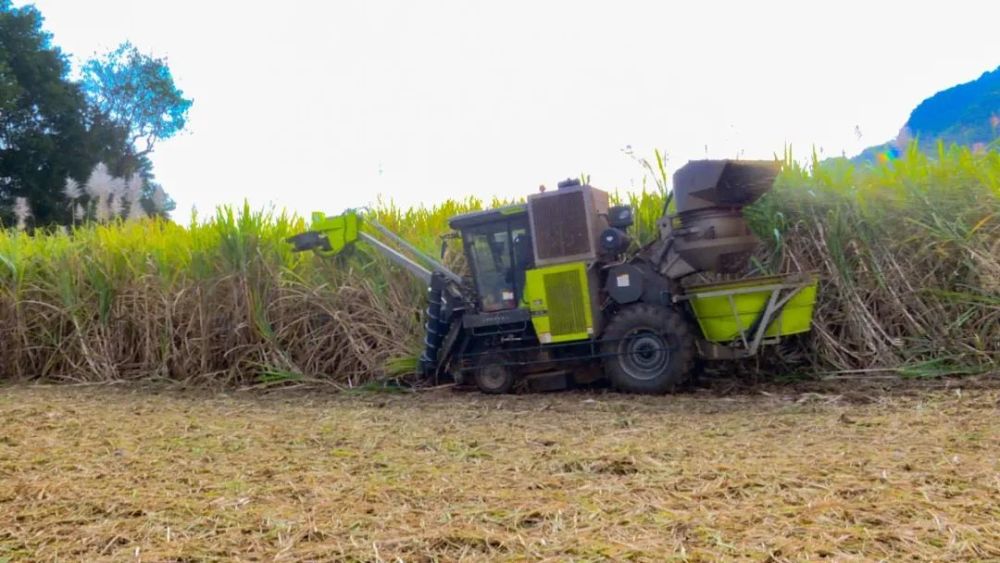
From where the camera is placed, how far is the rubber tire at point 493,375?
627cm

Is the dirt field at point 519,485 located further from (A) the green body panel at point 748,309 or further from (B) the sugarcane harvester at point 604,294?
(B) the sugarcane harvester at point 604,294

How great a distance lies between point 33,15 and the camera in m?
25.1

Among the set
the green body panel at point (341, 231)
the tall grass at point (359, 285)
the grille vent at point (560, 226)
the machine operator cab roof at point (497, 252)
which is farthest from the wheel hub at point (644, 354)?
the green body panel at point (341, 231)

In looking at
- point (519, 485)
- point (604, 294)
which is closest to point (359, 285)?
point (604, 294)

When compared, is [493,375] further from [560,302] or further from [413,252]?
[413,252]

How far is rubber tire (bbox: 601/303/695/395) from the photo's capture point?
224 inches

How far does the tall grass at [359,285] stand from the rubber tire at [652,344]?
3.25 ft

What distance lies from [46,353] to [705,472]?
6.84 metres

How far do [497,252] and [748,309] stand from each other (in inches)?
71.2

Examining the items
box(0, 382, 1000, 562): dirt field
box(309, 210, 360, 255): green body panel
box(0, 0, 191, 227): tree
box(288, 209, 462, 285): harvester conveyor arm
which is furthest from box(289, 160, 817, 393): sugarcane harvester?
box(0, 0, 191, 227): tree

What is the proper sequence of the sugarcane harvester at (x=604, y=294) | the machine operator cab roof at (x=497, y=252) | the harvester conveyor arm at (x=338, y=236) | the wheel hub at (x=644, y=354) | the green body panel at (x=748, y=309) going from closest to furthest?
the green body panel at (x=748, y=309)
the sugarcane harvester at (x=604, y=294)
the wheel hub at (x=644, y=354)
the machine operator cab roof at (x=497, y=252)
the harvester conveyor arm at (x=338, y=236)

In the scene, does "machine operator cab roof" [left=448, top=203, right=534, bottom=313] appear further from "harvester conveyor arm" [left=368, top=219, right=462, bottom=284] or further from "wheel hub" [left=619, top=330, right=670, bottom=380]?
"wheel hub" [left=619, top=330, right=670, bottom=380]

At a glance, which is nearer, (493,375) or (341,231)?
(493,375)

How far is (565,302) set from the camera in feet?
19.7
